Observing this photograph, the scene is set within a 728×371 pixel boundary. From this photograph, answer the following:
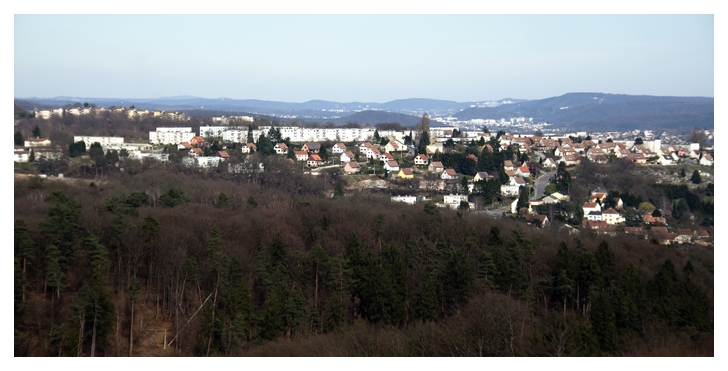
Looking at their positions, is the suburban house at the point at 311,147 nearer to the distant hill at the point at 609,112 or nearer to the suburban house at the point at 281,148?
the suburban house at the point at 281,148

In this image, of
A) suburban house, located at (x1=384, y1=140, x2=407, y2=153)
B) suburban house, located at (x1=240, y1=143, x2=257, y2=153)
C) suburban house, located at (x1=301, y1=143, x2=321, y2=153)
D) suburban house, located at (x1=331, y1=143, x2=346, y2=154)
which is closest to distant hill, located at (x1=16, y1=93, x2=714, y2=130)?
suburban house, located at (x1=240, y1=143, x2=257, y2=153)

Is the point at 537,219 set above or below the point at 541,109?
below

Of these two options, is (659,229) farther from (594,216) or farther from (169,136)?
(169,136)

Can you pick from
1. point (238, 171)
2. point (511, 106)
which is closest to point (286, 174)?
point (238, 171)

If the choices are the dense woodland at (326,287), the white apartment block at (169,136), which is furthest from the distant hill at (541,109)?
the dense woodland at (326,287)

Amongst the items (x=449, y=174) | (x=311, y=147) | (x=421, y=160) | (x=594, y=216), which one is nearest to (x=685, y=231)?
(x=594, y=216)
